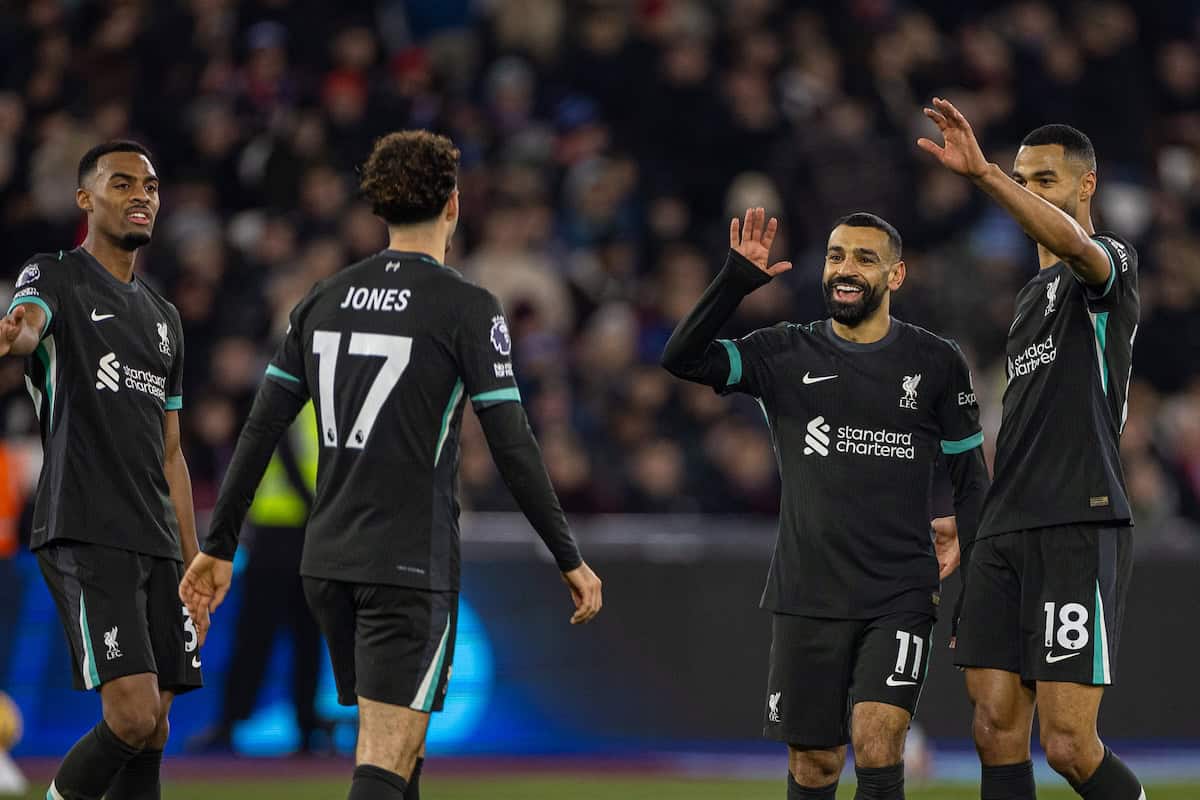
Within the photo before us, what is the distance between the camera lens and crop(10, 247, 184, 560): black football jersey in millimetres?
6711

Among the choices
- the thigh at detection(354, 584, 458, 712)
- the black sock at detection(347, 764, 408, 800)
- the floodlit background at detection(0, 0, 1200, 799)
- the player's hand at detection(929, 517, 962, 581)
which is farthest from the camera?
the floodlit background at detection(0, 0, 1200, 799)

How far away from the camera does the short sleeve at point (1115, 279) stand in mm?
6492

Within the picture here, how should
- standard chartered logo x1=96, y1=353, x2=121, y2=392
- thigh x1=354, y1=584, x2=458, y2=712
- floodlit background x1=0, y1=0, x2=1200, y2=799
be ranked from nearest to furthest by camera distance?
thigh x1=354, y1=584, x2=458, y2=712 < standard chartered logo x1=96, y1=353, x2=121, y2=392 < floodlit background x1=0, y1=0, x2=1200, y2=799

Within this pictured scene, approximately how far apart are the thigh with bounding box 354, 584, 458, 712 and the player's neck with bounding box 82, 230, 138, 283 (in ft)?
6.50

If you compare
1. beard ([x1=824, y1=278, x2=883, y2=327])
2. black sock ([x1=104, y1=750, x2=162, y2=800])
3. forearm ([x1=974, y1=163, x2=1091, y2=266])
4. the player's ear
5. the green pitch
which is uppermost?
the player's ear

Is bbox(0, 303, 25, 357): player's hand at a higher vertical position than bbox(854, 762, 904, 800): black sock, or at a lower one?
higher

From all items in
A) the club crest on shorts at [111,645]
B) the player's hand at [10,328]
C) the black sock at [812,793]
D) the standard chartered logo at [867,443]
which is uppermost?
the player's hand at [10,328]

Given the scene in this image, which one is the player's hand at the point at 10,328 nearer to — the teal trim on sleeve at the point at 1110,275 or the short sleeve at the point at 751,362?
the short sleeve at the point at 751,362

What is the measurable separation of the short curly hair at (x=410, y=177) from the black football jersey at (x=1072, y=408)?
7.49ft

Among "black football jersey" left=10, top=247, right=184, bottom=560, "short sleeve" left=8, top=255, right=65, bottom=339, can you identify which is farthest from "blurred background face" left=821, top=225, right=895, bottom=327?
"short sleeve" left=8, top=255, right=65, bottom=339

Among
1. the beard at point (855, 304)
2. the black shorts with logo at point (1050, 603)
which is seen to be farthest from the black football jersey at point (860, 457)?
the black shorts with logo at point (1050, 603)

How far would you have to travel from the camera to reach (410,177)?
5.84m

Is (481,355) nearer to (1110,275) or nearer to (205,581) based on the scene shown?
(205,581)

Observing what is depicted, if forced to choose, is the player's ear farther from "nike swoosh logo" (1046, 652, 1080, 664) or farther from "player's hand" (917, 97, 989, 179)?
"nike swoosh logo" (1046, 652, 1080, 664)
